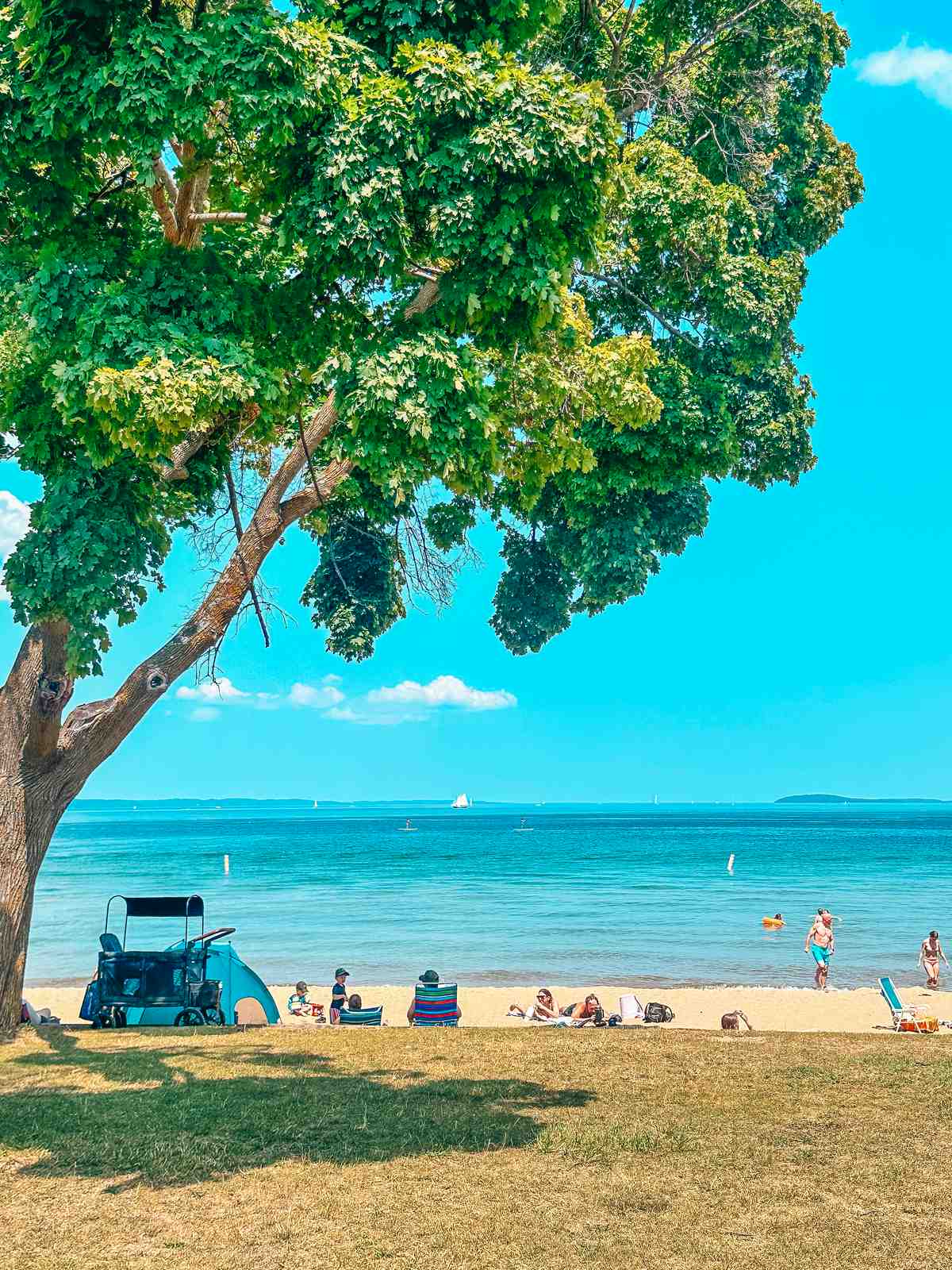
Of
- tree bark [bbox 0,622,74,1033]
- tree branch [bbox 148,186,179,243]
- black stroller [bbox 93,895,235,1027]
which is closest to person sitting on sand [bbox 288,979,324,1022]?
black stroller [bbox 93,895,235,1027]

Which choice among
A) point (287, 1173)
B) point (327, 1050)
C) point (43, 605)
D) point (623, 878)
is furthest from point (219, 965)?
point (623, 878)

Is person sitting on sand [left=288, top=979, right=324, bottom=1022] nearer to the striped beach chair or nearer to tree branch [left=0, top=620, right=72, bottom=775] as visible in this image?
the striped beach chair

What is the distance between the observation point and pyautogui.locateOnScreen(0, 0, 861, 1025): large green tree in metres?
7.80

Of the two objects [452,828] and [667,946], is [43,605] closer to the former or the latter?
[667,946]

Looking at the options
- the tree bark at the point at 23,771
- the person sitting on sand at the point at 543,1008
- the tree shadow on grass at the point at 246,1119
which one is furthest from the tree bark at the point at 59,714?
the person sitting on sand at the point at 543,1008

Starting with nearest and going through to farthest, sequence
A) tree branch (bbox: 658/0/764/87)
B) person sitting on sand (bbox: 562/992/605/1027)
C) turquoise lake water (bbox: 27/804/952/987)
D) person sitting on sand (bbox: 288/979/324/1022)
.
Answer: tree branch (bbox: 658/0/764/87)
person sitting on sand (bbox: 562/992/605/1027)
person sitting on sand (bbox: 288/979/324/1022)
turquoise lake water (bbox: 27/804/952/987)

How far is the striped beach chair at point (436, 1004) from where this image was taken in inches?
658

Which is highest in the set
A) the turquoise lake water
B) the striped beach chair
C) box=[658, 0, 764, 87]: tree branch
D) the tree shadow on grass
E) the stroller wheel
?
box=[658, 0, 764, 87]: tree branch

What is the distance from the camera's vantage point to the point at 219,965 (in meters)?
16.7

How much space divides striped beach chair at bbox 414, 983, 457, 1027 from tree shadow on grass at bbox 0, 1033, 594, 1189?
5.96m

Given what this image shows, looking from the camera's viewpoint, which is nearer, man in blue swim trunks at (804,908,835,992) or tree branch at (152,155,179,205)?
tree branch at (152,155,179,205)

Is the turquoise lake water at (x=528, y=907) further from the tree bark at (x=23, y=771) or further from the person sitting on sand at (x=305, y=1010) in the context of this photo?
the tree bark at (x=23, y=771)

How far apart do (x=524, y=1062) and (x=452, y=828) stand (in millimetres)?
162720

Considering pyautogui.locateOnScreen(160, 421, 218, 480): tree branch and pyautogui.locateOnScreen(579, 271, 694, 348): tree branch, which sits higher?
pyautogui.locateOnScreen(579, 271, 694, 348): tree branch
